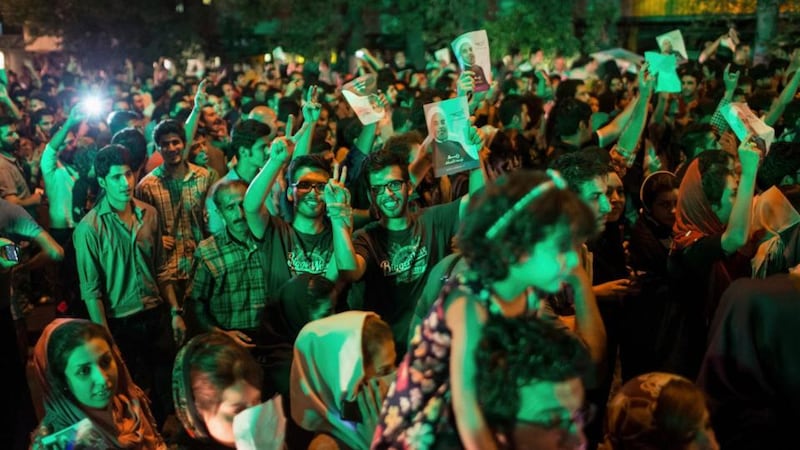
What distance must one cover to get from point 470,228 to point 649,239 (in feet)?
9.00

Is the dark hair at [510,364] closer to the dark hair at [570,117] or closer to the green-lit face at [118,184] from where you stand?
the green-lit face at [118,184]

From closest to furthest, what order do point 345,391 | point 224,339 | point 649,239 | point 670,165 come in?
point 345,391 → point 224,339 → point 649,239 → point 670,165

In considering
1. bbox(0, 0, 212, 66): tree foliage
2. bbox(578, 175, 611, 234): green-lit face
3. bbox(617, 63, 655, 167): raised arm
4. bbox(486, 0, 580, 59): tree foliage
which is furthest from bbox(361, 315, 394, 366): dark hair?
bbox(0, 0, 212, 66): tree foliage

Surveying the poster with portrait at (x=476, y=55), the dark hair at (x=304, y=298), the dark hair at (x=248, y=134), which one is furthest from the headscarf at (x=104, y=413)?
the poster with portrait at (x=476, y=55)

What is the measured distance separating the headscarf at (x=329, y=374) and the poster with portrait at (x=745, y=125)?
229 cm

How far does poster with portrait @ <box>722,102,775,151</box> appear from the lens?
4.78 metres

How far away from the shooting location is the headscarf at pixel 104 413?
3.68 meters

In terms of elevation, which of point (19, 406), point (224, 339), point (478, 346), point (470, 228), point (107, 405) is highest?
point (470, 228)

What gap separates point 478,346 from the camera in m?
2.53

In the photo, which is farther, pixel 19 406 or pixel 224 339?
pixel 19 406

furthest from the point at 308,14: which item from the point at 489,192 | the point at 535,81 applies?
the point at 489,192

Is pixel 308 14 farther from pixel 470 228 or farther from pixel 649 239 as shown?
pixel 470 228

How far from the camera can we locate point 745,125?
479 centimetres

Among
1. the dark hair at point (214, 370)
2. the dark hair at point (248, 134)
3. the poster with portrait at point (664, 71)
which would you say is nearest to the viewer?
the dark hair at point (214, 370)
